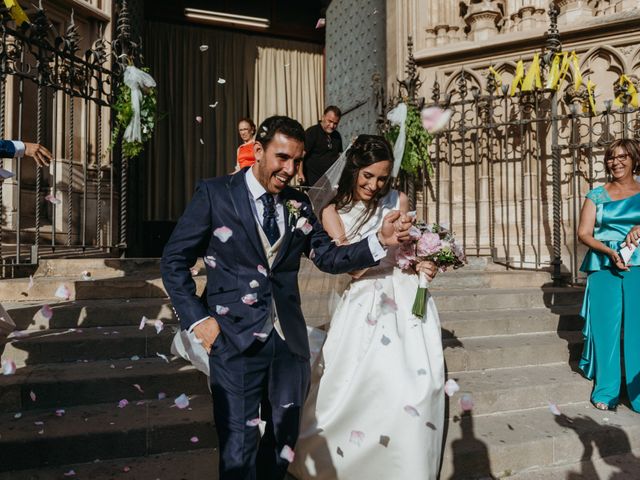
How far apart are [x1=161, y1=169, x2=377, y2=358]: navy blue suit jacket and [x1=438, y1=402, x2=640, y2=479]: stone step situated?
66.2 inches

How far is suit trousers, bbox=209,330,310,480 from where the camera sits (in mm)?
2305

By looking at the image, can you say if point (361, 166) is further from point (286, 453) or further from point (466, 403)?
point (466, 403)

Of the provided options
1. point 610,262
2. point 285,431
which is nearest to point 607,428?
point 610,262

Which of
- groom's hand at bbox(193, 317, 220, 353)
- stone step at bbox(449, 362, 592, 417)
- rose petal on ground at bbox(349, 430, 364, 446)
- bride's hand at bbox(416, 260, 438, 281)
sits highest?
bride's hand at bbox(416, 260, 438, 281)

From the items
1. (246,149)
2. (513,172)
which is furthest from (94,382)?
(513,172)

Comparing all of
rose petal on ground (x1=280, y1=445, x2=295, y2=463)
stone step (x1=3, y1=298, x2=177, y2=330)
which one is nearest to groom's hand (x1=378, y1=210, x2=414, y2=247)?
rose petal on ground (x1=280, y1=445, x2=295, y2=463)

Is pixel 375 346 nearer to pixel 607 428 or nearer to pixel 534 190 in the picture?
pixel 607 428

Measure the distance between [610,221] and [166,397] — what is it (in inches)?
148

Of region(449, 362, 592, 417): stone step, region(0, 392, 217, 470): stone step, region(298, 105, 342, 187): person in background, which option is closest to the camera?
region(0, 392, 217, 470): stone step

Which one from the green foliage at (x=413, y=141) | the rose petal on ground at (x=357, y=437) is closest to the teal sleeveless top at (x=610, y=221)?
the rose petal on ground at (x=357, y=437)

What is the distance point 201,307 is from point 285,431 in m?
0.72

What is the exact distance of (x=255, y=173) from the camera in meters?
2.49

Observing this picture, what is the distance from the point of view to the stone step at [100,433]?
320 centimetres

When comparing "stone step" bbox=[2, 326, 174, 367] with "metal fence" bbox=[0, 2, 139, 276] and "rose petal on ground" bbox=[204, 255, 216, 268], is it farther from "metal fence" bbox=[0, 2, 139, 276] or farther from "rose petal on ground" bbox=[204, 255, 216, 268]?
"rose petal on ground" bbox=[204, 255, 216, 268]
